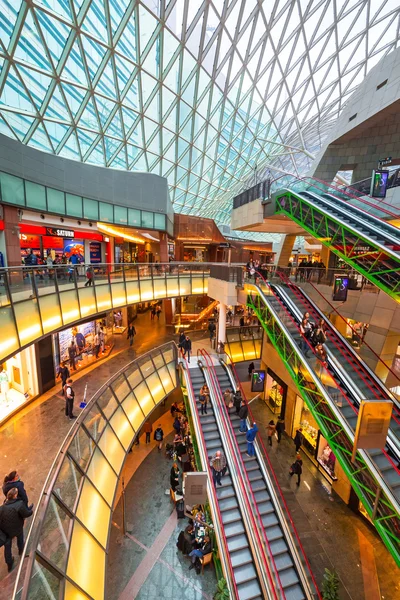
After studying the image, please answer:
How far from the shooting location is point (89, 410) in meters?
10.6

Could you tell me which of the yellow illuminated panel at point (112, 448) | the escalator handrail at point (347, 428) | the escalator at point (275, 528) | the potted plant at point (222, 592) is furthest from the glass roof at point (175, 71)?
the potted plant at point (222, 592)

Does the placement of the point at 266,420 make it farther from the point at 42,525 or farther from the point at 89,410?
the point at 42,525

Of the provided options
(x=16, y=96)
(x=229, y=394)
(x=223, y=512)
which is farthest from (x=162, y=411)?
(x=16, y=96)

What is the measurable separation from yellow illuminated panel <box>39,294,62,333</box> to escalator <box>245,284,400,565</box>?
11.9 meters

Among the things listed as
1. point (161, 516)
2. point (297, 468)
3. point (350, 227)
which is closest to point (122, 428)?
point (161, 516)

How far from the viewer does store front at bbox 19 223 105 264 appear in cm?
2331

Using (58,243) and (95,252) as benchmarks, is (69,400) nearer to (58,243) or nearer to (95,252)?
(58,243)

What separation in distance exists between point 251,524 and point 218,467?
8.79 feet

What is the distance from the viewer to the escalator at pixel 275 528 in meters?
11.4

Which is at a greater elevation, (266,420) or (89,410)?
(89,410)

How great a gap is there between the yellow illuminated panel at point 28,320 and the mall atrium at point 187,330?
14 cm

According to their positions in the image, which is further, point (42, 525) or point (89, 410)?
point (89, 410)

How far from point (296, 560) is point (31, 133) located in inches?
1183

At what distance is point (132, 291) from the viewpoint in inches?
875
